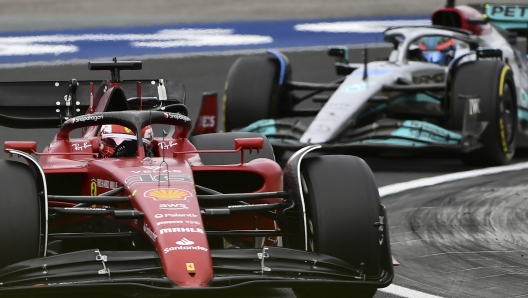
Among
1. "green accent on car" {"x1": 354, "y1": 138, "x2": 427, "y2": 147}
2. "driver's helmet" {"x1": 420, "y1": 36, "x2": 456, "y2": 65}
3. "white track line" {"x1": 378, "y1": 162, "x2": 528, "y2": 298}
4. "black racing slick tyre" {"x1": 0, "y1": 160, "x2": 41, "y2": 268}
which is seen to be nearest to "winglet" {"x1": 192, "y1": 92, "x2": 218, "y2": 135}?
"green accent on car" {"x1": 354, "y1": 138, "x2": 427, "y2": 147}

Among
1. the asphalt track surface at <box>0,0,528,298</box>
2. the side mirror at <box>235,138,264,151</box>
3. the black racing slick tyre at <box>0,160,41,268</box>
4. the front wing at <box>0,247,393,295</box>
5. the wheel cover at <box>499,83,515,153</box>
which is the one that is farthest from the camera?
the wheel cover at <box>499,83,515,153</box>

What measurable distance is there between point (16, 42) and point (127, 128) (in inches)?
472

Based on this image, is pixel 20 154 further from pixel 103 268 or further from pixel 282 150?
pixel 282 150

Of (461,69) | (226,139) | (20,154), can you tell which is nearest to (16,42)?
(461,69)

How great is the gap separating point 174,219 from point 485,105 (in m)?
6.60

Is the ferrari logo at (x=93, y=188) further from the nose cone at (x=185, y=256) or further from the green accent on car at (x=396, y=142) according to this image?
the green accent on car at (x=396, y=142)

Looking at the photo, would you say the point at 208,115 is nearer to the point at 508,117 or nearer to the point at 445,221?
the point at 508,117

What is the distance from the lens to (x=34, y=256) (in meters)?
5.55

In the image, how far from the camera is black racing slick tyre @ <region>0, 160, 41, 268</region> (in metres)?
5.47

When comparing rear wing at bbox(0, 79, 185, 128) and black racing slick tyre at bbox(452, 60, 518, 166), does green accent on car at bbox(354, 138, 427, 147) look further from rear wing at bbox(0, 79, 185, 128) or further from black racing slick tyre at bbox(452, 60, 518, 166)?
rear wing at bbox(0, 79, 185, 128)

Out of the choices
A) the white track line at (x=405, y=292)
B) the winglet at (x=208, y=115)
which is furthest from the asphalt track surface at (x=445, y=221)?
the winglet at (x=208, y=115)

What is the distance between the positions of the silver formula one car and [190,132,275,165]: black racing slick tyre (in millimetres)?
3131

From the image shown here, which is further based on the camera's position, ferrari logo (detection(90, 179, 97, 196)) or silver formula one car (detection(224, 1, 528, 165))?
silver formula one car (detection(224, 1, 528, 165))

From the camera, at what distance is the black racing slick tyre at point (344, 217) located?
19.3 feet
